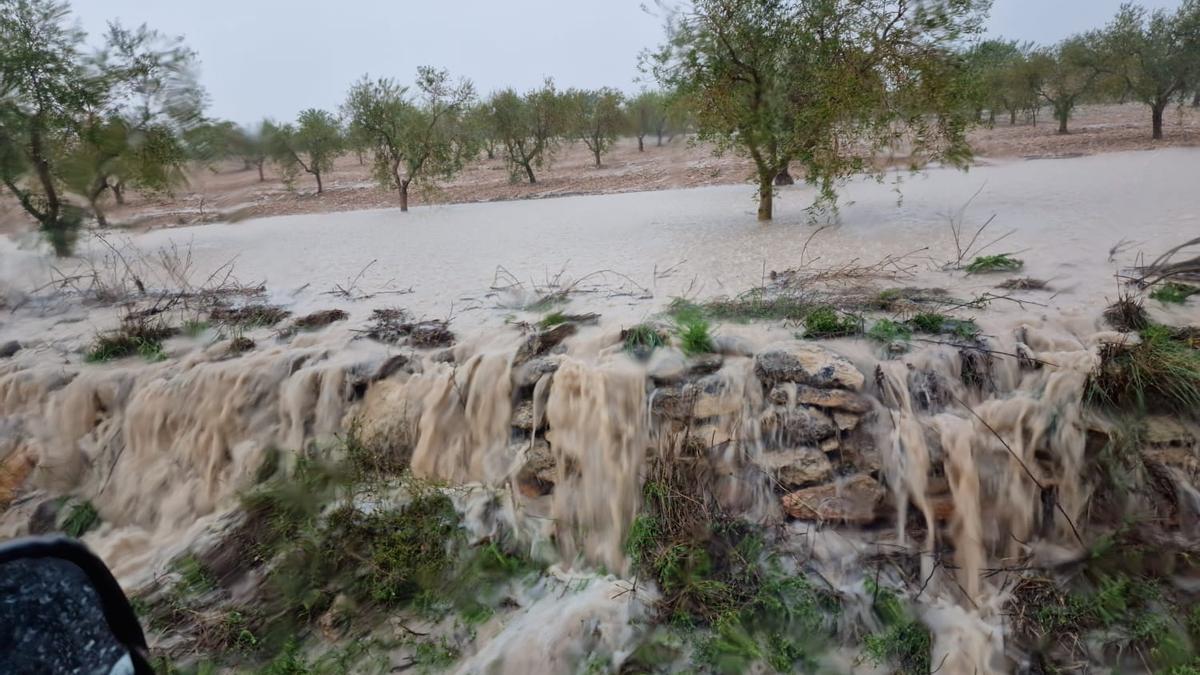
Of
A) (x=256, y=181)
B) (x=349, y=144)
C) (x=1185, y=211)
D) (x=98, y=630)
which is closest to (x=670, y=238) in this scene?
(x=1185, y=211)

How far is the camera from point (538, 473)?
462cm

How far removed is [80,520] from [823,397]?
5774 mm

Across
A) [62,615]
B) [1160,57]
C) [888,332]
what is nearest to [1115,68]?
[1160,57]

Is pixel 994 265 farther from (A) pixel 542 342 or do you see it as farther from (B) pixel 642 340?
(A) pixel 542 342

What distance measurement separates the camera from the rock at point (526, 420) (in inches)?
190

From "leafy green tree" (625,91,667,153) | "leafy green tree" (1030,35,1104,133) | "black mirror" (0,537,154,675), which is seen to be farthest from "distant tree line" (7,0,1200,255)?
"leafy green tree" (625,91,667,153)

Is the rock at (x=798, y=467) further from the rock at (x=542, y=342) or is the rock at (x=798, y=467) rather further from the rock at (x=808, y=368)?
the rock at (x=542, y=342)

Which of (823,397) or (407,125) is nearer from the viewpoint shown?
(823,397)

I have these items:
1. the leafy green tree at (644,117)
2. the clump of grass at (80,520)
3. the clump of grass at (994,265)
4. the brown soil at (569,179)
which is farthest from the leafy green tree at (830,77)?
the leafy green tree at (644,117)

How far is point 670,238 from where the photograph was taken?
10938mm

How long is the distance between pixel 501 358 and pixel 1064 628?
4195mm

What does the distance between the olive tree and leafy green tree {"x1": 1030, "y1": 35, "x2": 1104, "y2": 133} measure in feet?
68.1

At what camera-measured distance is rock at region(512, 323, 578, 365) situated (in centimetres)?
534

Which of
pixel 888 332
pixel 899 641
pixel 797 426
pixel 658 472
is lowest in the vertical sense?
pixel 899 641
